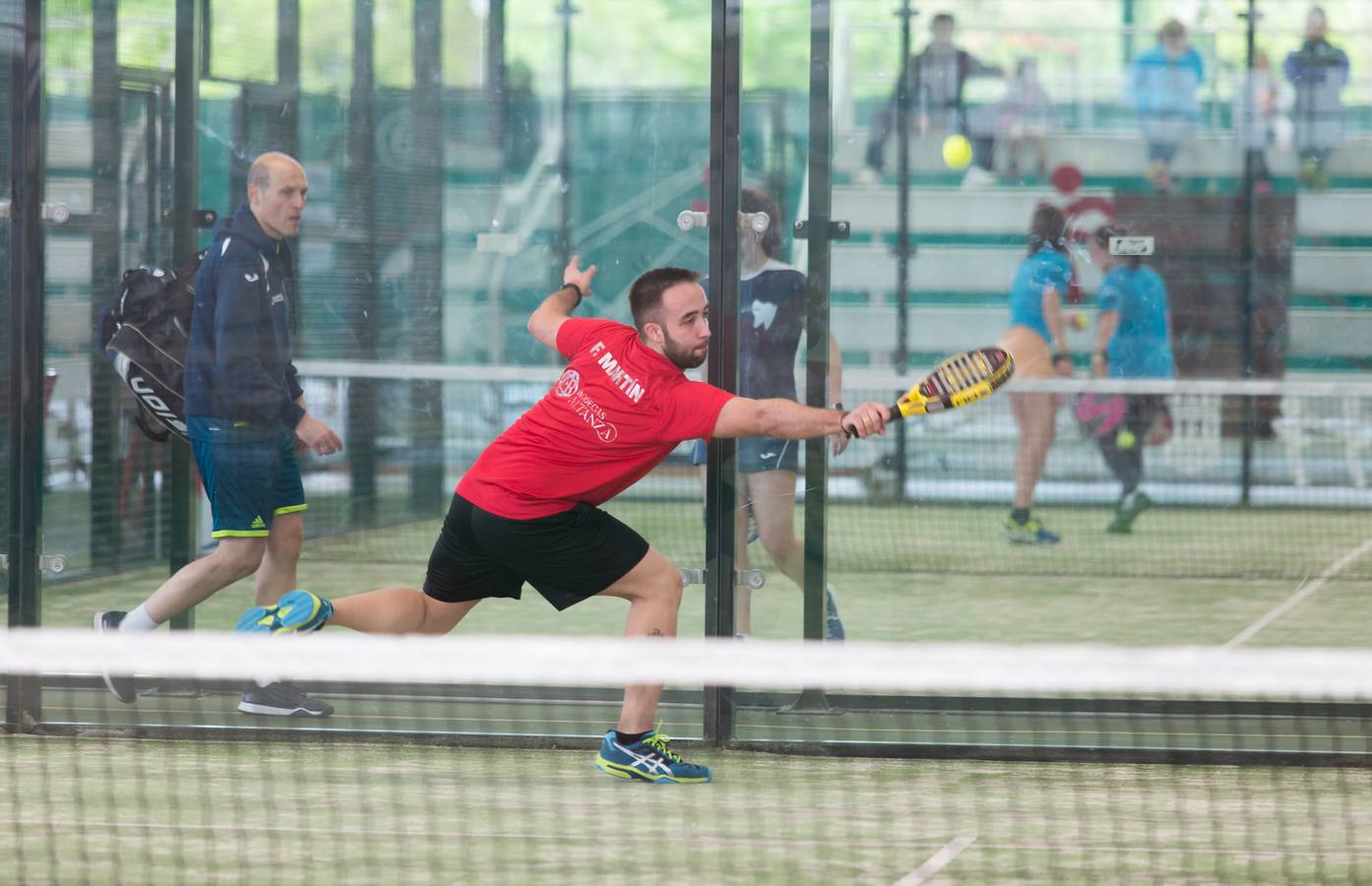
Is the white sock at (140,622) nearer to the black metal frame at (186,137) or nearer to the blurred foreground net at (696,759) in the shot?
the blurred foreground net at (696,759)

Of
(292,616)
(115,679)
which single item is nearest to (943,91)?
(292,616)

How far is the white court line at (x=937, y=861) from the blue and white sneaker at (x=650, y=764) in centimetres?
86

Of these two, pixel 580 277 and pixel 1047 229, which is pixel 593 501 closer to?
pixel 580 277

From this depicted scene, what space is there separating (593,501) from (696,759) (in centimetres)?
84

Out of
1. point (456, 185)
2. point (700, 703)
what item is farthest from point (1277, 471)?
point (456, 185)

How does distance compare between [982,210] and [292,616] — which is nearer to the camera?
[292,616]

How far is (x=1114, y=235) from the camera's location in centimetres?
631

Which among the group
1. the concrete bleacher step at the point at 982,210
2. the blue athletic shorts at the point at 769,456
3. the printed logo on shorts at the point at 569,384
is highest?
the concrete bleacher step at the point at 982,210

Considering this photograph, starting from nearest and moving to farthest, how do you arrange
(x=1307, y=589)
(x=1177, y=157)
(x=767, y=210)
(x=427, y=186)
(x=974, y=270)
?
(x=767, y=210), (x=427, y=186), (x=974, y=270), (x=1177, y=157), (x=1307, y=589)

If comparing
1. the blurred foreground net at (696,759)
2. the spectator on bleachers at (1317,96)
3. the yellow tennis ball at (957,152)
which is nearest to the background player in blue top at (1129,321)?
the yellow tennis ball at (957,152)

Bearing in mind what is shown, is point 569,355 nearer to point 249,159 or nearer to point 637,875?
point 249,159

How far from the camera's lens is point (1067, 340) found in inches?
247

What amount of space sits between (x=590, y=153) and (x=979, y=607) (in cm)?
261

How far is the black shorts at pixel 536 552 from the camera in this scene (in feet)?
16.9
